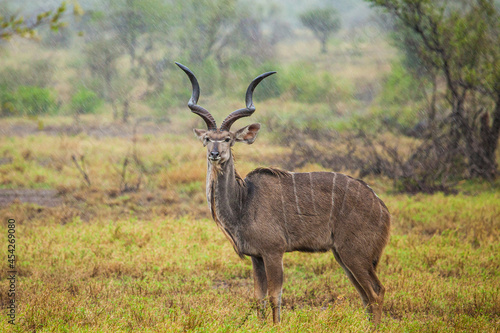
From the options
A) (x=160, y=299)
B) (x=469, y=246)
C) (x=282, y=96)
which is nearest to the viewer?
A: (x=160, y=299)

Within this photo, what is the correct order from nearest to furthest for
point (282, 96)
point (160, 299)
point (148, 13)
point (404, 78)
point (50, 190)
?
point (160, 299)
point (50, 190)
point (404, 78)
point (282, 96)
point (148, 13)

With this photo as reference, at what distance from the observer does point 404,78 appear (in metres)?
24.5

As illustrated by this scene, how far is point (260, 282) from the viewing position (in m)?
5.12

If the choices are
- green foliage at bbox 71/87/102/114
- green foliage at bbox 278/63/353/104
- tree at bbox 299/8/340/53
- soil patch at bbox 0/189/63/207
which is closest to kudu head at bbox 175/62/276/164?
soil patch at bbox 0/189/63/207

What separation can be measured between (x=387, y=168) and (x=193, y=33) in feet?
69.4

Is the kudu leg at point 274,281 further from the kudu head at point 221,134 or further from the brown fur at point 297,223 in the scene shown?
the kudu head at point 221,134

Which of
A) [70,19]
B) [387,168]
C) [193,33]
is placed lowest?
[387,168]

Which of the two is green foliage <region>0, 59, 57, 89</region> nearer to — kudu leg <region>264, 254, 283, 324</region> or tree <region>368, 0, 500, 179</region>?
tree <region>368, 0, 500, 179</region>

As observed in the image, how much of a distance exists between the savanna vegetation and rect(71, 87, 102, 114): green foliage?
0.21 metres

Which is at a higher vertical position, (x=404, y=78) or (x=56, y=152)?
(x=404, y=78)

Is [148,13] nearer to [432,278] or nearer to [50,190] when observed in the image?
[50,190]

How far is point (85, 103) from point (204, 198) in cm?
1476

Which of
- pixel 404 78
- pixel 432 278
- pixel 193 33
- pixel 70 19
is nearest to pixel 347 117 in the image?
pixel 404 78

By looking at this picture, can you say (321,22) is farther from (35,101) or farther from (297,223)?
(297,223)
